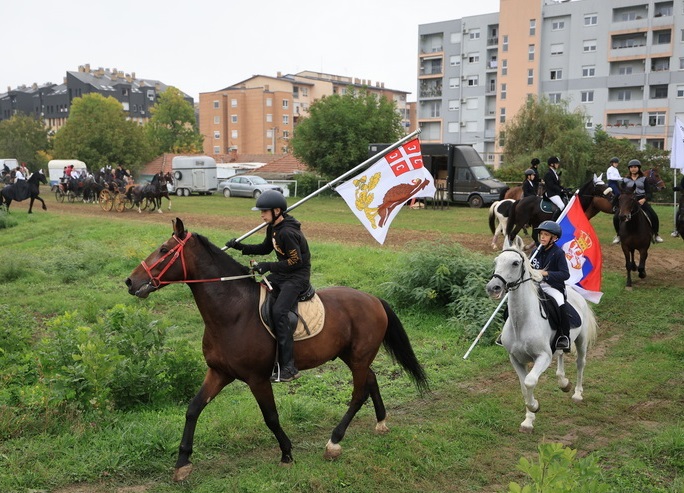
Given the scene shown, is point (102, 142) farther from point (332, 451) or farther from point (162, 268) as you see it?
point (332, 451)

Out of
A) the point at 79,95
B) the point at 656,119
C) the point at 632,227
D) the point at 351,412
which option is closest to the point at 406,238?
the point at 632,227

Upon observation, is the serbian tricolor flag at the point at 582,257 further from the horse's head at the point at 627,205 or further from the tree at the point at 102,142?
the tree at the point at 102,142

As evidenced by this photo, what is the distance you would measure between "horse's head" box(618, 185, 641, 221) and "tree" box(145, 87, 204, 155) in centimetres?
7493

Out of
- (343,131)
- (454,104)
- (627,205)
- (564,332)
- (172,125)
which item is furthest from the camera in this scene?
(172,125)

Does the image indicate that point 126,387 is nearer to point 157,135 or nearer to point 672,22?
point 672,22

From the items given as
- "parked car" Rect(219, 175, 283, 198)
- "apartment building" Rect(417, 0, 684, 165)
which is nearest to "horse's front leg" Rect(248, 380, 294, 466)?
"parked car" Rect(219, 175, 283, 198)

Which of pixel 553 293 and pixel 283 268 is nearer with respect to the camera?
pixel 283 268

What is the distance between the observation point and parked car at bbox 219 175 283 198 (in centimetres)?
4378

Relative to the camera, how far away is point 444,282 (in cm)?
1278

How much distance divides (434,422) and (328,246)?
11045 millimetres

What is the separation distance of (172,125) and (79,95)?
42.2 metres

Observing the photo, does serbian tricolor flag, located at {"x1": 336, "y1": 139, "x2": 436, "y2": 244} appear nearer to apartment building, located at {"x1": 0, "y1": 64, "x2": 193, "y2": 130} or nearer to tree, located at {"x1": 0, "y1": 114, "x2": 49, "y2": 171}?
tree, located at {"x1": 0, "y1": 114, "x2": 49, "y2": 171}

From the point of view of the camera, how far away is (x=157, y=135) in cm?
8462

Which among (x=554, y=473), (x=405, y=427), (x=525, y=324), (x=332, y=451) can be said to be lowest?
(x=405, y=427)
